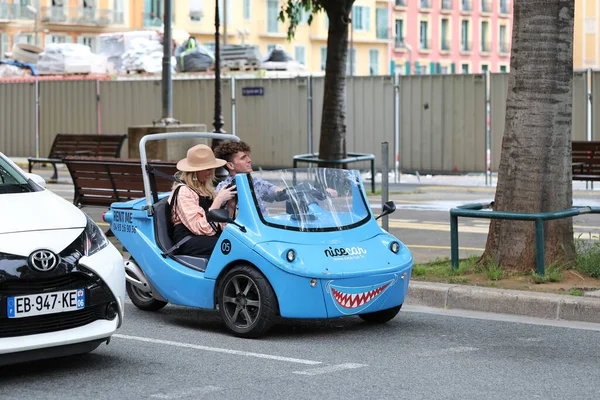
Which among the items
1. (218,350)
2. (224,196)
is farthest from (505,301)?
(218,350)

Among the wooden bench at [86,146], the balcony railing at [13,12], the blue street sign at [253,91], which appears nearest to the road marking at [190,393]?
the wooden bench at [86,146]

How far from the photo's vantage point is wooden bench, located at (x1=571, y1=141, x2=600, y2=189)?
2064 cm

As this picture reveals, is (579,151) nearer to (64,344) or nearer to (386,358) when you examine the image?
(386,358)

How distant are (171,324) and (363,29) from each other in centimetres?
8534

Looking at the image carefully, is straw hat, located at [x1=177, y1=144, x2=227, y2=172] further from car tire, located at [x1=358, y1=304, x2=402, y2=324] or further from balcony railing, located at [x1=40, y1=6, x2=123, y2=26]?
balcony railing, located at [x1=40, y1=6, x2=123, y2=26]

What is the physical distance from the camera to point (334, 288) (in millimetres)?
8234

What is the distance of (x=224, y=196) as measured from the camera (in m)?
8.93

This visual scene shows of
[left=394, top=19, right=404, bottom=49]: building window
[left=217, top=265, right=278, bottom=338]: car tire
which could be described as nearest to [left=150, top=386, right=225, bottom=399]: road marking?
[left=217, top=265, right=278, bottom=338]: car tire

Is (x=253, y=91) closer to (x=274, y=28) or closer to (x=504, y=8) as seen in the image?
(x=274, y=28)

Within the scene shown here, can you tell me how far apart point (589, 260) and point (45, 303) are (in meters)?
5.10

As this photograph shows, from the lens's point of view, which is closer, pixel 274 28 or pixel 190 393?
pixel 190 393

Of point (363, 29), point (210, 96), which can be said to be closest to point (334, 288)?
point (210, 96)

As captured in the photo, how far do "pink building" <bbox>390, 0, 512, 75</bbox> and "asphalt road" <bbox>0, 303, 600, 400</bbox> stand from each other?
85275mm

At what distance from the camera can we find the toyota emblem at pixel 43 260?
6750 mm
